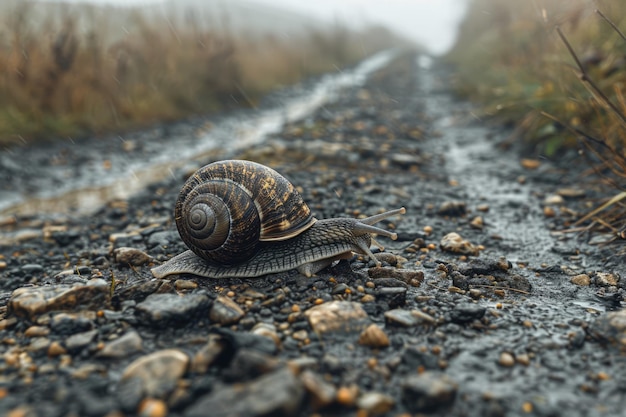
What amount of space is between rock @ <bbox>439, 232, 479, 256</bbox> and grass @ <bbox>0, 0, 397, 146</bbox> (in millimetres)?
7459

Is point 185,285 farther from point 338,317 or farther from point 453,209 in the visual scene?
point 453,209

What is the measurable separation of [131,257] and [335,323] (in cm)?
217

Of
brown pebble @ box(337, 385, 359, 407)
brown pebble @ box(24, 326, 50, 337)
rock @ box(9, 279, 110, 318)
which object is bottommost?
brown pebble @ box(337, 385, 359, 407)

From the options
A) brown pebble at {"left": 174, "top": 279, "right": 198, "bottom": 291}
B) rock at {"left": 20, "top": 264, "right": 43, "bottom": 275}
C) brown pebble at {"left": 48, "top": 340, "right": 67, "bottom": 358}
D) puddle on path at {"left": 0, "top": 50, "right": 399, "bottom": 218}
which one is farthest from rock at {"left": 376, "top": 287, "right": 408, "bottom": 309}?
puddle on path at {"left": 0, "top": 50, "right": 399, "bottom": 218}

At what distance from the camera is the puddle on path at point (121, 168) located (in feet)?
22.4

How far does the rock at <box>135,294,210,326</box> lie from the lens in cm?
315

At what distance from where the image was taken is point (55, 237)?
209 inches

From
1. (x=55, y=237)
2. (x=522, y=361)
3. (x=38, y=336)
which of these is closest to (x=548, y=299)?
(x=522, y=361)

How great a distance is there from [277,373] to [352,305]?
0.97 metres

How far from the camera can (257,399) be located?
2.27 meters

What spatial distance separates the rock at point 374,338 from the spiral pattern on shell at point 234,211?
1.24 meters

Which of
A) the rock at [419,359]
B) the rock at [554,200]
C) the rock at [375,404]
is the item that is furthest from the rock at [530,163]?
the rock at [375,404]

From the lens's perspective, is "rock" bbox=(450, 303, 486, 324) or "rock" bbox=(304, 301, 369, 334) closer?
"rock" bbox=(304, 301, 369, 334)

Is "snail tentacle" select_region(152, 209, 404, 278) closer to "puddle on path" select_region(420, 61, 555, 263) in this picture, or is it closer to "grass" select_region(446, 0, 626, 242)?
"puddle on path" select_region(420, 61, 555, 263)
